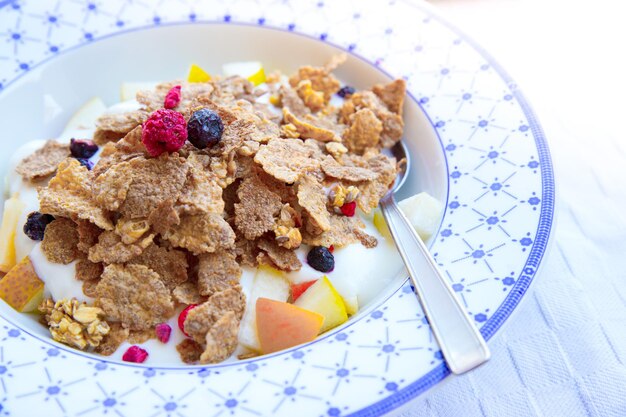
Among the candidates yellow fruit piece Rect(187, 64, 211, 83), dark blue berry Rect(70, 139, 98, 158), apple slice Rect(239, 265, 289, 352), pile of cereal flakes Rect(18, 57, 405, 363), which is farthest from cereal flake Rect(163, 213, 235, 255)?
yellow fruit piece Rect(187, 64, 211, 83)

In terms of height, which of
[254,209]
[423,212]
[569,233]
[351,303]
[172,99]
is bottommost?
[569,233]

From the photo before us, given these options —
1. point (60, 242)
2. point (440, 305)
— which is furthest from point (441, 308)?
point (60, 242)

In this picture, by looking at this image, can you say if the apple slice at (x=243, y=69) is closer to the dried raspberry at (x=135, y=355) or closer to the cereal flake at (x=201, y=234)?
the cereal flake at (x=201, y=234)

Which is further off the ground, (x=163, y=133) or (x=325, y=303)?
(x=163, y=133)

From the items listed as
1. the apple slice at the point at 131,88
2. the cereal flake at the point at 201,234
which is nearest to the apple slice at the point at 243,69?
the apple slice at the point at 131,88

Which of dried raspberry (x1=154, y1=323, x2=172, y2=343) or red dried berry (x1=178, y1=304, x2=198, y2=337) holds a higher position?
red dried berry (x1=178, y1=304, x2=198, y2=337)

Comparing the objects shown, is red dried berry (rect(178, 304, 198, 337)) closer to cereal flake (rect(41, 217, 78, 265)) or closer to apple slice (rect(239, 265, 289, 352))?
apple slice (rect(239, 265, 289, 352))

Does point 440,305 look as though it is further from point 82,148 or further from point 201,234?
point 82,148
